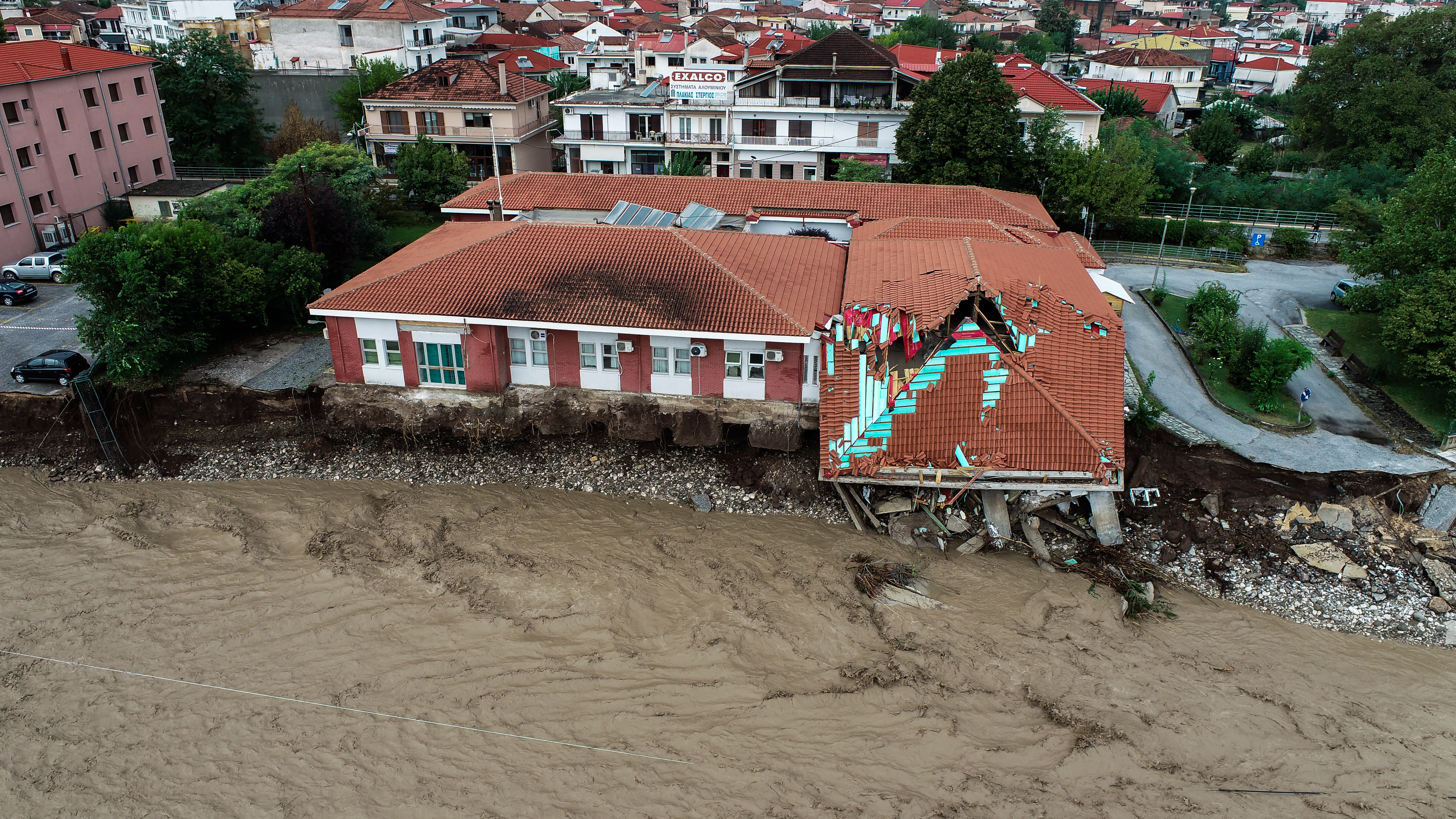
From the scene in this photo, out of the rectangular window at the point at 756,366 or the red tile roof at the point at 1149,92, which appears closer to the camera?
the rectangular window at the point at 756,366

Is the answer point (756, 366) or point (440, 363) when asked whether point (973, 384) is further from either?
point (440, 363)

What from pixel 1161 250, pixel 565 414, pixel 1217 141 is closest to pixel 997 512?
pixel 565 414

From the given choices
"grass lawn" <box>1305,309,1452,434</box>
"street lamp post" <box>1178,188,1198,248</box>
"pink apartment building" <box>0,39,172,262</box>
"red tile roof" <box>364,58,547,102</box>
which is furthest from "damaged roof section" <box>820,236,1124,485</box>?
"pink apartment building" <box>0,39,172,262</box>

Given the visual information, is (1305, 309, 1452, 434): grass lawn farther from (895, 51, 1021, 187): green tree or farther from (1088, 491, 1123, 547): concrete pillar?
(895, 51, 1021, 187): green tree

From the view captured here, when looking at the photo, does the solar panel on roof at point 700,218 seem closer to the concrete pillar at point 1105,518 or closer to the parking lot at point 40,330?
the concrete pillar at point 1105,518

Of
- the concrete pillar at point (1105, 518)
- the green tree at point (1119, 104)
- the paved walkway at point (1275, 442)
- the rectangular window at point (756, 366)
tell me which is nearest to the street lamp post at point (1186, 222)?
the paved walkway at point (1275, 442)

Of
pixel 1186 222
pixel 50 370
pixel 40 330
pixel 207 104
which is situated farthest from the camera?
pixel 207 104

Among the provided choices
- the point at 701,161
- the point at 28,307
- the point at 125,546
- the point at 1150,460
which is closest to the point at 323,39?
the point at 701,161
